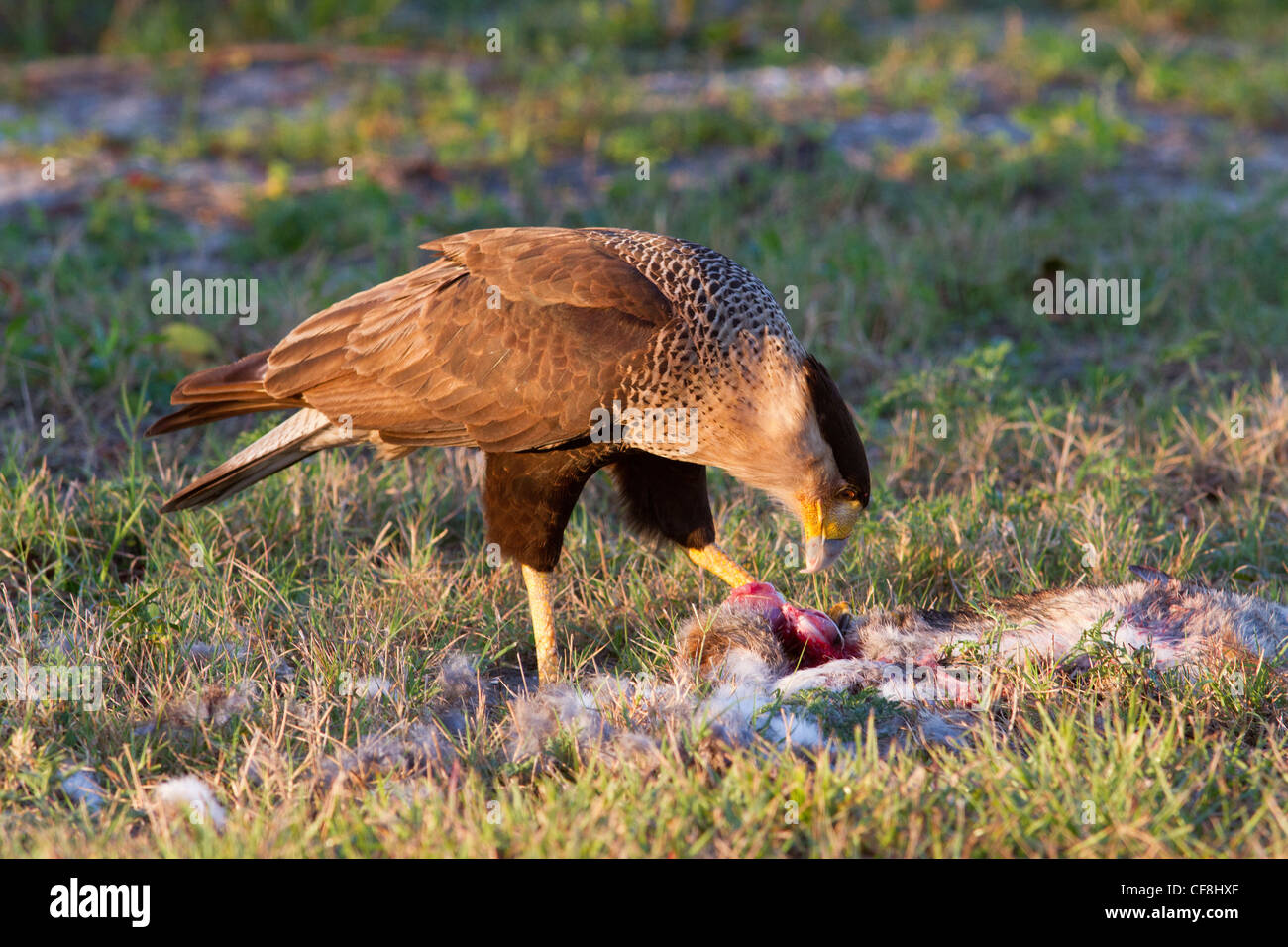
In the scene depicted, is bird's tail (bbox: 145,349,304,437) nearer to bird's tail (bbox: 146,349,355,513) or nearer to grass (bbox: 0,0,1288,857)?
bird's tail (bbox: 146,349,355,513)

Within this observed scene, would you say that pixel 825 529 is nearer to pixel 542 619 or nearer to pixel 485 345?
pixel 542 619

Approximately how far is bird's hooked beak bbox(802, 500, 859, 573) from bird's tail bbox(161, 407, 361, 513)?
1382mm

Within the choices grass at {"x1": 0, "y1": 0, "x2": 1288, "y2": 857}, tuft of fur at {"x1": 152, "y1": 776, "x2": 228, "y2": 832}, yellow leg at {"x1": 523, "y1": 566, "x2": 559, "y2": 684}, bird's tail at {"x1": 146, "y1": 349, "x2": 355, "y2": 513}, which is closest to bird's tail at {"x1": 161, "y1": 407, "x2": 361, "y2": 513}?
bird's tail at {"x1": 146, "y1": 349, "x2": 355, "y2": 513}

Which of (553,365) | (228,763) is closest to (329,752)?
(228,763)

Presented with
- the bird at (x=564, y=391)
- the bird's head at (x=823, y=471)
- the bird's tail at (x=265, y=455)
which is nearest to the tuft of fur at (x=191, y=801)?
the bird at (x=564, y=391)

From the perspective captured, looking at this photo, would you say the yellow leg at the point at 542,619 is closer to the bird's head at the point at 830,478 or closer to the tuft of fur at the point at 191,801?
the bird's head at the point at 830,478

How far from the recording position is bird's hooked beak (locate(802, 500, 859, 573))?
3785 millimetres

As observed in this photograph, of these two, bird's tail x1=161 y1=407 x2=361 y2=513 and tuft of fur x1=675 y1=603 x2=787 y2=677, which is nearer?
tuft of fur x1=675 y1=603 x2=787 y2=677

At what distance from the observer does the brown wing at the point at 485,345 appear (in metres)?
3.67

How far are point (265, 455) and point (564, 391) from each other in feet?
3.31

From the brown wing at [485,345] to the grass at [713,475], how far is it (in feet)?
1.92

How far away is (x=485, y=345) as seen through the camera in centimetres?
381

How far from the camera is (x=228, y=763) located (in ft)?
10.5

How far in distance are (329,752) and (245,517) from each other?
1468mm
